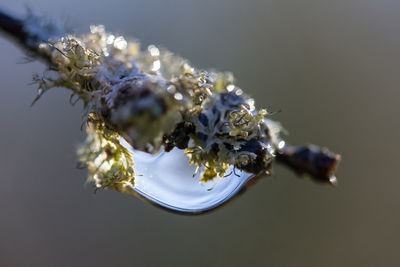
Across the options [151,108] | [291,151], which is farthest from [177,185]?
[151,108]

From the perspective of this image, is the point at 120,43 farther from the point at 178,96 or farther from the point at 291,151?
the point at 291,151

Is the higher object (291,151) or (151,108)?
(291,151)

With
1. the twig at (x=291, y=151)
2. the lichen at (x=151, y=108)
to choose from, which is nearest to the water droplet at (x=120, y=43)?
the lichen at (x=151, y=108)

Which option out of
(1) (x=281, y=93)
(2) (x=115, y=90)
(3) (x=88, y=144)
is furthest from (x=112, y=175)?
(1) (x=281, y=93)

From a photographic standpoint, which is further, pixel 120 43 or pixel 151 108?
pixel 120 43

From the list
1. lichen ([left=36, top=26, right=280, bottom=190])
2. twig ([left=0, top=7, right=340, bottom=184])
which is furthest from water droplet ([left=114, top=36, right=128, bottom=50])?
twig ([left=0, top=7, right=340, bottom=184])

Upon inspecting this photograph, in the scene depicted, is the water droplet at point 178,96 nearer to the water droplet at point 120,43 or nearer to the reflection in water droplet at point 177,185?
the reflection in water droplet at point 177,185
